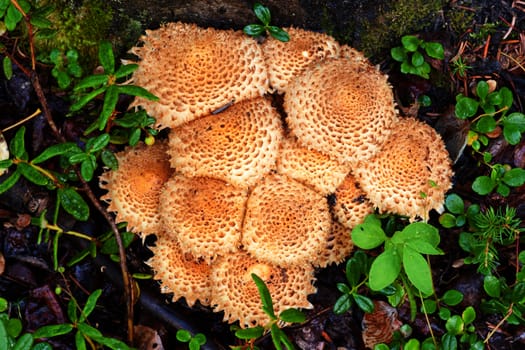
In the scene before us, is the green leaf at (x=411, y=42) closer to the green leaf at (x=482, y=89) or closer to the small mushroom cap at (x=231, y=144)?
the green leaf at (x=482, y=89)

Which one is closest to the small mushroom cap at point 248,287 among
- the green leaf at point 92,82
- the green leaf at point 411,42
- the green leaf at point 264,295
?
the green leaf at point 264,295

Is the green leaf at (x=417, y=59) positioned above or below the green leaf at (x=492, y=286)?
above

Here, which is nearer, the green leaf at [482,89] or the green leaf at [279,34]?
the green leaf at [279,34]

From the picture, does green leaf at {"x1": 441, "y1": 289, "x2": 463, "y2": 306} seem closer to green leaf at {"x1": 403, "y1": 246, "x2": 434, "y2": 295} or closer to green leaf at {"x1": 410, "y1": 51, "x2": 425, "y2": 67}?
green leaf at {"x1": 403, "y1": 246, "x2": 434, "y2": 295}

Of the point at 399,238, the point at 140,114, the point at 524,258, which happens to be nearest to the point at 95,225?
the point at 140,114

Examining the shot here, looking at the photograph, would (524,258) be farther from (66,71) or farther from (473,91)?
(66,71)

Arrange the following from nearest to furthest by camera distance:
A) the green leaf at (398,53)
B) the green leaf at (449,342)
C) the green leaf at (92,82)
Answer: the green leaf at (92,82) → the green leaf at (449,342) → the green leaf at (398,53)
